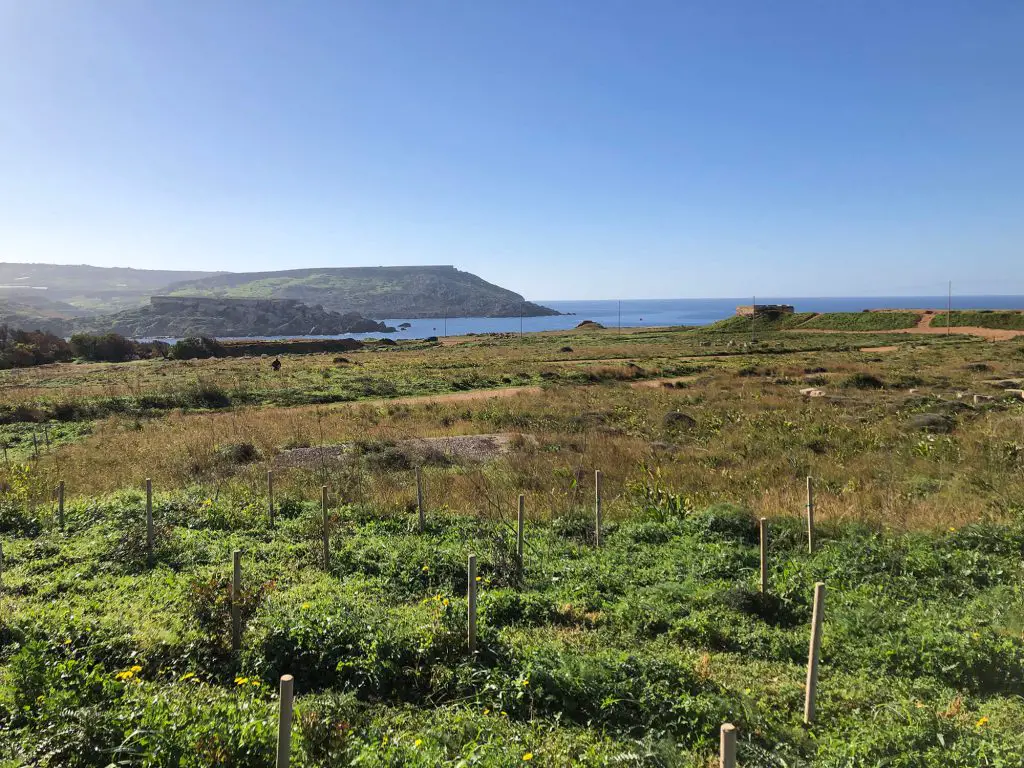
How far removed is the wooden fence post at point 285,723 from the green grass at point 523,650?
0.64 meters

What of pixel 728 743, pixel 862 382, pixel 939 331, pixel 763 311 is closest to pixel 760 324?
pixel 763 311

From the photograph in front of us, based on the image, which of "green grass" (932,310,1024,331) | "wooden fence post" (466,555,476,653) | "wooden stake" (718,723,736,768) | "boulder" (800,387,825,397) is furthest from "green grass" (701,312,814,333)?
"wooden stake" (718,723,736,768)

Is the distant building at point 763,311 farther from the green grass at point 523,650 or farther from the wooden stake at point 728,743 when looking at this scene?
the wooden stake at point 728,743

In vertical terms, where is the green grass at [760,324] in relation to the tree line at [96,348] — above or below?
above

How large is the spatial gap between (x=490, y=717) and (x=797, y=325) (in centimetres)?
10030

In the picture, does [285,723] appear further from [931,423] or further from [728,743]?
[931,423]

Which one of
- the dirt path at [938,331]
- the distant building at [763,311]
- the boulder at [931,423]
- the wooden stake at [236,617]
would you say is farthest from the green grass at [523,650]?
the distant building at [763,311]

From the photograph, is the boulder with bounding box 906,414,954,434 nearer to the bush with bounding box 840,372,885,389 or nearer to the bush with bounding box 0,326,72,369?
the bush with bounding box 840,372,885,389

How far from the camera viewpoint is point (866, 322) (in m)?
86.6

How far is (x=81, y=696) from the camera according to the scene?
5.09 m

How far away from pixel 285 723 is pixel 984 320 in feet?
326

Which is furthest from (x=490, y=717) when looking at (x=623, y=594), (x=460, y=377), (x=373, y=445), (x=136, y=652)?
(x=460, y=377)

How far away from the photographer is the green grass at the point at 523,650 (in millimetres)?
4688

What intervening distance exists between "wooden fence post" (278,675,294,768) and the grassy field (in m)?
0.64
